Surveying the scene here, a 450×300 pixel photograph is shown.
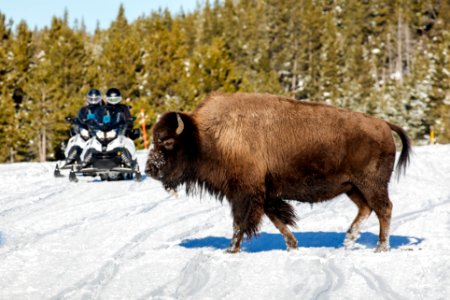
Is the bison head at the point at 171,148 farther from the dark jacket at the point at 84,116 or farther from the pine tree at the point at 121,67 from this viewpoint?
the pine tree at the point at 121,67

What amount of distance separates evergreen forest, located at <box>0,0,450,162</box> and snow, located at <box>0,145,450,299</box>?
30315 mm

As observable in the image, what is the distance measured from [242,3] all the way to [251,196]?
109988mm

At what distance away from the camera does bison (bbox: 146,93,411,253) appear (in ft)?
23.0

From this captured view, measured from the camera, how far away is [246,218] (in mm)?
6930

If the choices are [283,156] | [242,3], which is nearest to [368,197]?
[283,156]

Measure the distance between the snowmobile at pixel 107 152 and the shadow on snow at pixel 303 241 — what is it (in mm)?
6501

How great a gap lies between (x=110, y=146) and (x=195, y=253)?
313 inches

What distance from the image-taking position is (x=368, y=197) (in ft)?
23.7

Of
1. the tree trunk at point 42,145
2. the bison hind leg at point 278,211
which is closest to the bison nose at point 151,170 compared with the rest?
the bison hind leg at point 278,211

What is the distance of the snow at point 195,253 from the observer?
5.26 meters

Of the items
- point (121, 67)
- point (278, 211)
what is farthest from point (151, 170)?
point (121, 67)

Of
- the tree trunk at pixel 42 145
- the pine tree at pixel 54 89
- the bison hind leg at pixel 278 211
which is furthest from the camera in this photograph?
the tree trunk at pixel 42 145

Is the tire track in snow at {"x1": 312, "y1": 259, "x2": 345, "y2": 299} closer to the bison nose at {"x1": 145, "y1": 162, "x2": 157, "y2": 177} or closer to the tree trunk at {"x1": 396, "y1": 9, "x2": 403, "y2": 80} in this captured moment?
the bison nose at {"x1": 145, "y1": 162, "x2": 157, "y2": 177}

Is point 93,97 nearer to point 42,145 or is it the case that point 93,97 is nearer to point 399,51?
point 42,145
